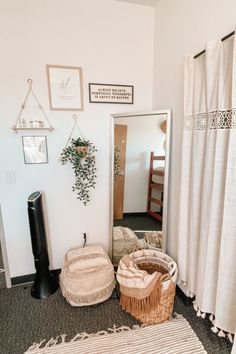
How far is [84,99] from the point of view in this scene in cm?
192

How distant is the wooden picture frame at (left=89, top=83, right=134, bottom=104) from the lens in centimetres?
192

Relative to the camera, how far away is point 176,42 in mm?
1652

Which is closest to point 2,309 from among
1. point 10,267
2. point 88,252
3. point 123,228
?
point 10,267

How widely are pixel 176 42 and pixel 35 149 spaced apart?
151 cm

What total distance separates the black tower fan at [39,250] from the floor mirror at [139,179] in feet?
2.25

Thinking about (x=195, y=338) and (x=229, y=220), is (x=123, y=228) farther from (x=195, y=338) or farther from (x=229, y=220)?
(x=229, y=220)

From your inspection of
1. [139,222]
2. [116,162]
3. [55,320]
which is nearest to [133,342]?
[55,320]

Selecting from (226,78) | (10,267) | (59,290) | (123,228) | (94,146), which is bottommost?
(59,290)

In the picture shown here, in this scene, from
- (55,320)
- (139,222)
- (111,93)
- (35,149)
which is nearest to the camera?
(55,320)

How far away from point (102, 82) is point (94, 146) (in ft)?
2.00

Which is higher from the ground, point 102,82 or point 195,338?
point 102,82

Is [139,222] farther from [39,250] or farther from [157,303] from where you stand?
[39,250]

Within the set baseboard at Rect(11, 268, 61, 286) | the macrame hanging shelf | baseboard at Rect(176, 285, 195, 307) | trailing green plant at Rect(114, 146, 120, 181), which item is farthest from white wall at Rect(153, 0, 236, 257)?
baseboard at Rect(11, 268, 61, 286)

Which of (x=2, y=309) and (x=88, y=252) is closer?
(x=2, y=309)
